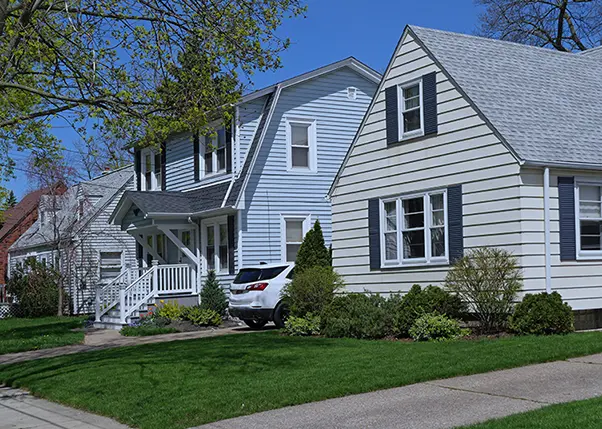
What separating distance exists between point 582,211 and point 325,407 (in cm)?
855

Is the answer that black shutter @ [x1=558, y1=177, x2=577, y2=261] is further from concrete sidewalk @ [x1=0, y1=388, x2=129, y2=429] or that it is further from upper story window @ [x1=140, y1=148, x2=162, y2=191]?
upper story window @ [x1=140, y1=148, x2=162, y2=191]

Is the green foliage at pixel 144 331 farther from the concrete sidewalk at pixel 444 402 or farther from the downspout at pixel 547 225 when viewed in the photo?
the concrete sidewalk at pixel 444 402

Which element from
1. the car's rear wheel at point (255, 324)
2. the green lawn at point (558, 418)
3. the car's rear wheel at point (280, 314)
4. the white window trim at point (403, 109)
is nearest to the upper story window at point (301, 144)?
the car's rear wheel at point (255, 324)

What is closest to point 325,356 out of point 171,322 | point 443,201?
point 443,201

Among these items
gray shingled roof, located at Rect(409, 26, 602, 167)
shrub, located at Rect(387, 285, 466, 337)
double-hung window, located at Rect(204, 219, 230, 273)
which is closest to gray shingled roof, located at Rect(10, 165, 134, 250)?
double-hung window, located at Rect(204, 219, 230, 273)

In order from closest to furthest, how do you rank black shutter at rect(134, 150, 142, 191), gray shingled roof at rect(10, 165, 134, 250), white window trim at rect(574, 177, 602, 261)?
1. white window trim at rect(574, 177, 602, 261)
2. black shutter at rect(134, 150, 142, 191)
3. gray shingled roof at rect(10, 165, 134, 250)

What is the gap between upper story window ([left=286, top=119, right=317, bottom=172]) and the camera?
24281 mm

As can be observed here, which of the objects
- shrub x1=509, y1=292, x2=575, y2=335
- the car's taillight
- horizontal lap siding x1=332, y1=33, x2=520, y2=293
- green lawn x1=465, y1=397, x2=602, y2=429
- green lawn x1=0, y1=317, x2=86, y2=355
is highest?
horizontal lap siding x1=332, y1=33, x2=520, y2=293

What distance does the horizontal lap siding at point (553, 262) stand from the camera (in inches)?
592

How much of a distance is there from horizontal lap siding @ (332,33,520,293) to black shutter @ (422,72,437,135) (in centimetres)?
13

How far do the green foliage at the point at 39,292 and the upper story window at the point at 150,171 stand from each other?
19.2ft

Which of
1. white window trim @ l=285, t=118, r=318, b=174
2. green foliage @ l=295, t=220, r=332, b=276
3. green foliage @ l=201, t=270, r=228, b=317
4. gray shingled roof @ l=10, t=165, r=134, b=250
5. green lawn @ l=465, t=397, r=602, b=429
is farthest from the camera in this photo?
gray shingled roof @ l=10, t=165, r=134, b=250

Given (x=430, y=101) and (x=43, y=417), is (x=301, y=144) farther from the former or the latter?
(x=43, y=417)

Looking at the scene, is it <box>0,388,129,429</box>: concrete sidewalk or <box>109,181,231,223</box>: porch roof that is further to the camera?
<box>109,181,231,223</box>: porch roof
